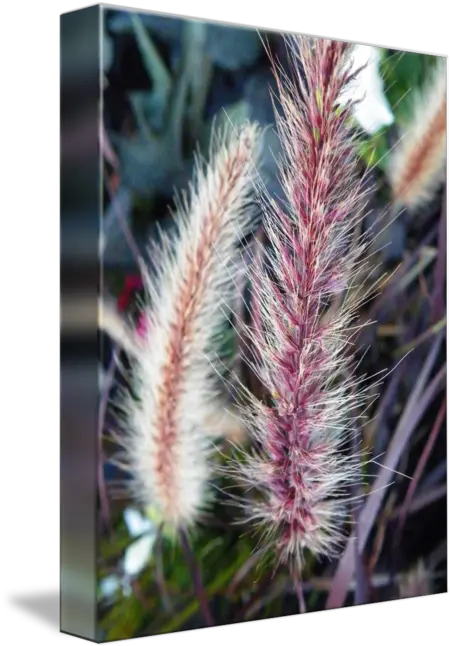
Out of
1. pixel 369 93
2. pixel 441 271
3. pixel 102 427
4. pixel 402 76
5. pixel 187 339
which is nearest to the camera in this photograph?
pixel 102 427

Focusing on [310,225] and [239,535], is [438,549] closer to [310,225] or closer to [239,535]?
[239,535]

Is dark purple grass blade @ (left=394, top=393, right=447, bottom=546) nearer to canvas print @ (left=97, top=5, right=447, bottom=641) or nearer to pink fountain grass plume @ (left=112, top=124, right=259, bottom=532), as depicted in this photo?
canvas print @ (left=97, top=5, right=447, bottom=641)

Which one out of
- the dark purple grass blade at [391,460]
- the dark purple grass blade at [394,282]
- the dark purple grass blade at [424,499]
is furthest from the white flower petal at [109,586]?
the dark purple grass blade at [394,282]

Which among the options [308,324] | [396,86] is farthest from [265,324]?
[396,86]

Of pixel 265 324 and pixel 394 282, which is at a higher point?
pixel 394 282

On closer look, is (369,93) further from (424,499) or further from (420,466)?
(424,499)

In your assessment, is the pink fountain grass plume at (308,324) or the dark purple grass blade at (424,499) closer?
the pink fountain grass plume at (308,324)

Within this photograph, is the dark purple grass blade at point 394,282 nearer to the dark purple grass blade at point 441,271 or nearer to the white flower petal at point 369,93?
the dark purple grass blade at point 441,271
